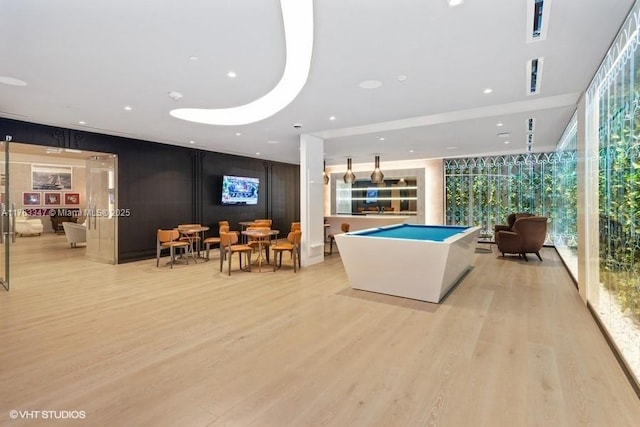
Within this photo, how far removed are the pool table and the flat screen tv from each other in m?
5.97

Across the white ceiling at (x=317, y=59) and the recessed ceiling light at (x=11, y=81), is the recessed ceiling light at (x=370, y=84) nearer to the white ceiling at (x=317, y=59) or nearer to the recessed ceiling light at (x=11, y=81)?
the white ceiling at (x=317, y=59)

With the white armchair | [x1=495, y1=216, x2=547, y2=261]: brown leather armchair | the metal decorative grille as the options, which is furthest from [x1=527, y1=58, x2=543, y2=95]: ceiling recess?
the white armchair

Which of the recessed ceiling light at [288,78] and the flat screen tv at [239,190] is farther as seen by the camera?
the flat screen tv at [239,190]

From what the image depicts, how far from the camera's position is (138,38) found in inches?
114

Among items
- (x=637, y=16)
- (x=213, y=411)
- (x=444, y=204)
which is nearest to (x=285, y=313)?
(x=213, y=411)

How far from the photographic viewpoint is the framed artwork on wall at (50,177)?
13094mm

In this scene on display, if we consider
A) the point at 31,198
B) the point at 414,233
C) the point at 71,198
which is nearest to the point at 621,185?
the point at 414,233

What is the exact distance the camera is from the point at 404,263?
4379 mm

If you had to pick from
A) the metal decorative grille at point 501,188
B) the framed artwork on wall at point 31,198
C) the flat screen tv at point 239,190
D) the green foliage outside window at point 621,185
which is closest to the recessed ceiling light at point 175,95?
the green foliage outside window at point 621,185

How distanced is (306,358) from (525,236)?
6483 millimetres

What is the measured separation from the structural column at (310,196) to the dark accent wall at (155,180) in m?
3.79

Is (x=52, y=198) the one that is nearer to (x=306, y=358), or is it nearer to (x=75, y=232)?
(x=75, y=232)

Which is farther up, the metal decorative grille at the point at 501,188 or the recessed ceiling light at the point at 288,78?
the recessed ceiling light at the point at 288,78

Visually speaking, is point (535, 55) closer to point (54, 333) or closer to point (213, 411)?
point (213, 411)
